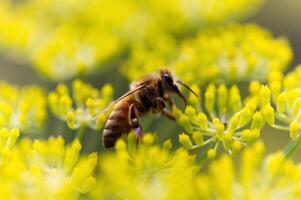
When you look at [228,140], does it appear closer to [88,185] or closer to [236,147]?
[236,147]

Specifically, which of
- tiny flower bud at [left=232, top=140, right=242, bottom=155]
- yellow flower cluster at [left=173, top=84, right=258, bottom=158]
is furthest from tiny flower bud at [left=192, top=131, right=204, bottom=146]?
tiny flower bud at [left=232, top=140, right=242, bottom=155]

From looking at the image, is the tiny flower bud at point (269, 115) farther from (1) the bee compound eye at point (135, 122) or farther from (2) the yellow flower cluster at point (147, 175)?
(1) the bee compound eye at point (135, 122)

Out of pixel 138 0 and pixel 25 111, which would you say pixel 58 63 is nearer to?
pixel 25 111

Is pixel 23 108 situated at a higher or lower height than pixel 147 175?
higher

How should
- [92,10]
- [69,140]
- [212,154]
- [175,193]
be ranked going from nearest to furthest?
[175,193], [212,154], [69,140], [92,10]

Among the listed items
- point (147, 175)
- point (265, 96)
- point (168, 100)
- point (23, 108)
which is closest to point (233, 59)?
point (168, 100)

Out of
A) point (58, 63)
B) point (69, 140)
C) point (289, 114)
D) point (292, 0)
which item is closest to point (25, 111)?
point (69, 140)

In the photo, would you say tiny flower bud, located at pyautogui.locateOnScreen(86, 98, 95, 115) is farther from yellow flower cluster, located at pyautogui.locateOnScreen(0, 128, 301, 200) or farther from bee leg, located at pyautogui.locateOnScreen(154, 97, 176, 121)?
yellow flower cluster, located at pyautogui.locateOnScreen(0, 128, 301, 200)
